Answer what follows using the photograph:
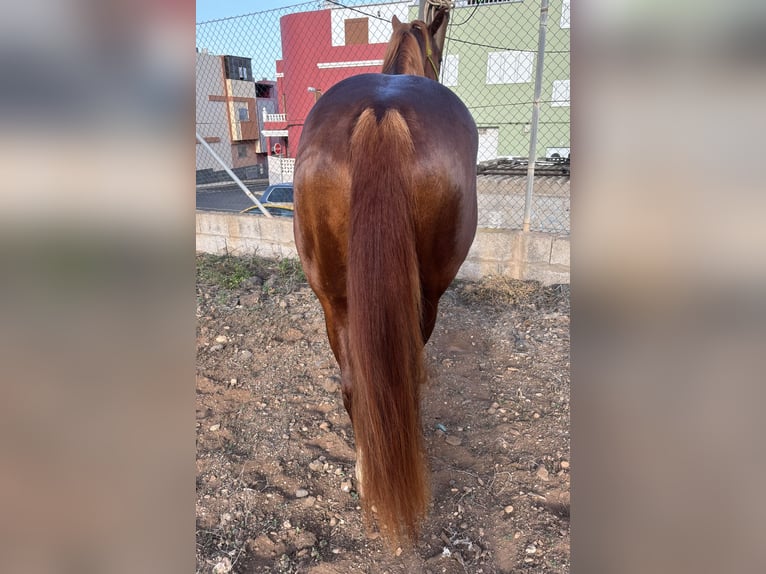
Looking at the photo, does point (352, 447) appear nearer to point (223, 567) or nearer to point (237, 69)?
point (223, 567)

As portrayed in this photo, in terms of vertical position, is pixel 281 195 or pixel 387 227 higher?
pixel 281 195

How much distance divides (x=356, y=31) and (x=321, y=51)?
1212 mm

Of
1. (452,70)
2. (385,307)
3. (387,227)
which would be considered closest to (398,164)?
(387,227)

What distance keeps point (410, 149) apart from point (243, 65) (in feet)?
44.8

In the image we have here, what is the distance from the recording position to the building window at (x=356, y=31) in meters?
13.0

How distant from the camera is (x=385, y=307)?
1.49 meters

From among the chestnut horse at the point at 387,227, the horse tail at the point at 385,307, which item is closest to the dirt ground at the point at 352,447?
the chestnut horse at the point at 387,227

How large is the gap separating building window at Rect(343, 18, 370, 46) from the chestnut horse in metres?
13.1

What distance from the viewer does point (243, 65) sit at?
13164 millimetres

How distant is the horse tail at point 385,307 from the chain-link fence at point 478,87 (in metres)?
2.63

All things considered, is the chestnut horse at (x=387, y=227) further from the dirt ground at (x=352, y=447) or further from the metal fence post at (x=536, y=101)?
the metal fence post at (x=536, y=101)

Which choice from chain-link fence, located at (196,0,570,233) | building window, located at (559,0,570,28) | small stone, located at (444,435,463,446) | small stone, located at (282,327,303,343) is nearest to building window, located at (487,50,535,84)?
chain-link fence, located at (196,0,570,233)
